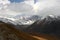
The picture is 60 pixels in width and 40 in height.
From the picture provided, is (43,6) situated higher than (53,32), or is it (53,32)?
(43,6)

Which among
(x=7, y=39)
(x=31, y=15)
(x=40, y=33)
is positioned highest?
(x=31, y=15)

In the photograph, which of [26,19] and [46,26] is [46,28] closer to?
[46,26]

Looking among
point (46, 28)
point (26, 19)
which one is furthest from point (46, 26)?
point (26, 19)

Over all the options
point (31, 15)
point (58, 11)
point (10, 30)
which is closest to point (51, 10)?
point (58, 11)

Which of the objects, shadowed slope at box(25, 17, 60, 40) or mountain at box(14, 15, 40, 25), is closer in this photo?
shadowed slope at box(25, 17, 60, 40)

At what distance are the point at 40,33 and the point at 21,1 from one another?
0.34 metres

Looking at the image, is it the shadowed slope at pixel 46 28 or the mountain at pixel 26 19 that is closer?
the shadowed slope at pixel 46 28

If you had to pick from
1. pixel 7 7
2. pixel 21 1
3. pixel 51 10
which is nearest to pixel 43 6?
pixel 51 10

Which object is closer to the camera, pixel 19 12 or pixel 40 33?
pixel 40 33

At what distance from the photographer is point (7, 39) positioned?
973mm

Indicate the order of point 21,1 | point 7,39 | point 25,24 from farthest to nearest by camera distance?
point 21,1 → point 25,24 → point 7,39

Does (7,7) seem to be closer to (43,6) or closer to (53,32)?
(43,6)

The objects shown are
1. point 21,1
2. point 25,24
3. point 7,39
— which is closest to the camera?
point 7,39

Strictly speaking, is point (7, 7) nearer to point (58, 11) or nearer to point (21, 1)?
point (21, 1)
